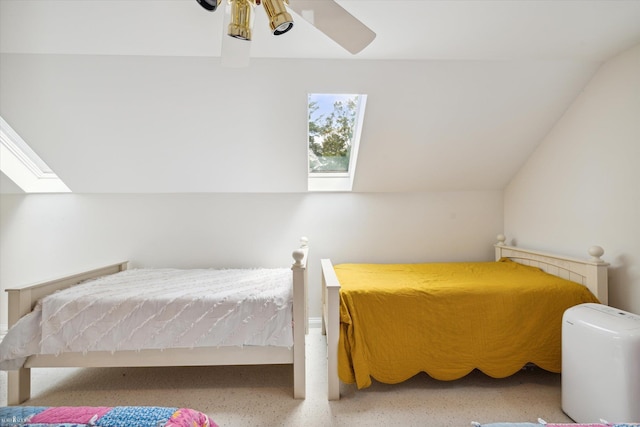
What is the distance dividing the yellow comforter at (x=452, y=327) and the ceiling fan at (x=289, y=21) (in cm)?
140

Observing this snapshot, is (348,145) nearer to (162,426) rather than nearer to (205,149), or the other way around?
(205,149)

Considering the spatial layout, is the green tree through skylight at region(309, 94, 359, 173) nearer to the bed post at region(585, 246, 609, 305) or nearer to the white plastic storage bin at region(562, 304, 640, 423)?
the bed post at region(585, 246, 609, 305)

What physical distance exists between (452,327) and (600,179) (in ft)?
4.76

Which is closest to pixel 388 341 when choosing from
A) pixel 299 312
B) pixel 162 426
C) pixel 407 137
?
pixel 299 312

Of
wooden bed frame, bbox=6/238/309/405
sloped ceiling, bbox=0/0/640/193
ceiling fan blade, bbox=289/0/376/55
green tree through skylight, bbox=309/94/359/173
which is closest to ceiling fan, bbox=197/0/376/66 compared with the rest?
ceiling fan blade, bbox=289/0/376/55

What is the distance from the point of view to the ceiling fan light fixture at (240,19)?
38.9 inches

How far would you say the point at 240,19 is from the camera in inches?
39.0

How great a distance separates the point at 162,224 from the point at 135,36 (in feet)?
5.75

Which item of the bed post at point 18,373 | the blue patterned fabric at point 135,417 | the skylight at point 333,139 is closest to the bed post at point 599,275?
the skylight at point 333,139

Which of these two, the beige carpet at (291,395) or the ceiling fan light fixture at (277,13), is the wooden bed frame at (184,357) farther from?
the ceiling fan light fixture at (277,13)

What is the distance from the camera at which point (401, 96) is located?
2451 millimetres

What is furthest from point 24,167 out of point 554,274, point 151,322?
point 554,274

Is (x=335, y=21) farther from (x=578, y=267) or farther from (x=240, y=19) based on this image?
(x=578, y=267)

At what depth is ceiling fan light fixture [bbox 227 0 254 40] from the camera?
987 mm
